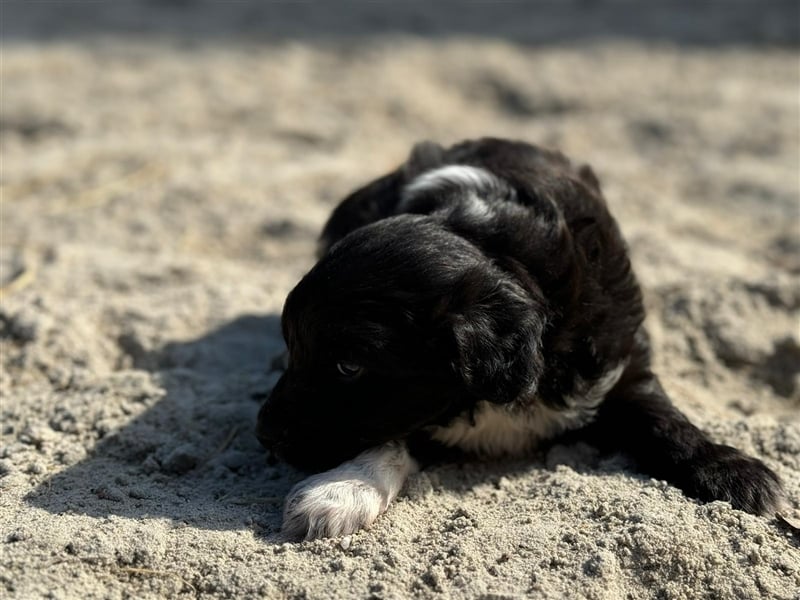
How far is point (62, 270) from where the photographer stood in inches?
213

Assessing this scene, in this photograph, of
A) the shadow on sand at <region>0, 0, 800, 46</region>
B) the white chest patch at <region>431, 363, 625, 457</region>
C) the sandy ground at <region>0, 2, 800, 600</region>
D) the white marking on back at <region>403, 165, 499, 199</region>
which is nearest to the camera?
the sandy ground at <region>0, 2, 800, 600</region>

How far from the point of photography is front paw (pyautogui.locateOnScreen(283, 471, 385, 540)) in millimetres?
3455

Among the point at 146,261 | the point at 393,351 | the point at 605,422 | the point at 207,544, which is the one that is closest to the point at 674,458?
the point at 605,422

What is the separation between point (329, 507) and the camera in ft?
11.5

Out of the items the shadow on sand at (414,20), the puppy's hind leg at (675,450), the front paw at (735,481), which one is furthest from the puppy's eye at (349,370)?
the shadow on sand at (414,20)

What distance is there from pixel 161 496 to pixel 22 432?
74 centimetres

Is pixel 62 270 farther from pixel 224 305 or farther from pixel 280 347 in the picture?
pixel 280 347

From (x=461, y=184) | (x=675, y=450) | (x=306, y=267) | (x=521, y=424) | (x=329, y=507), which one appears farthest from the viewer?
(x=306, y=267)

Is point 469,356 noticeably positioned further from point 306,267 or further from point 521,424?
point 306,267

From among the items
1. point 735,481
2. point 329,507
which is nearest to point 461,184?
point 329,507

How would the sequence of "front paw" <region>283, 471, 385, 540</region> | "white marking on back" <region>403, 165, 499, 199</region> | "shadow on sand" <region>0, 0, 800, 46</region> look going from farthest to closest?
"shadow on sand" <region>0, 0, 800, 46</region>, "white marking on back" <region>403, 165, 499, 199</region>, "front paw" <region>283, 471, 385, 540</region>

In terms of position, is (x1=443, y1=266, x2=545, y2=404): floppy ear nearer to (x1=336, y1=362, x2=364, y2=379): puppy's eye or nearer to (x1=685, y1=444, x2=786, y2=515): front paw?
(x1=336, y1=362, x2=364, y2=379): puppy's eye

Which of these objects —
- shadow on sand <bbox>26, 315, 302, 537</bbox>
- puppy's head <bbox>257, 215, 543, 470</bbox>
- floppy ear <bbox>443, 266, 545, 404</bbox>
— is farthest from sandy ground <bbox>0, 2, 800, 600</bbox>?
floppy ear <bbox>443, 266, 545, 404</bbox>

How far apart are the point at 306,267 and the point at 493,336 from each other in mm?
2415
